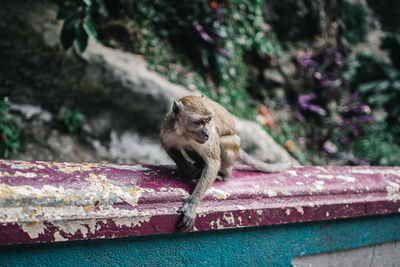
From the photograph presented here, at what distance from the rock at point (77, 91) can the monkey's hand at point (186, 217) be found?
2.95m

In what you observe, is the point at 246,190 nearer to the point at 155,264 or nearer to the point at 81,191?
the point at 155,264

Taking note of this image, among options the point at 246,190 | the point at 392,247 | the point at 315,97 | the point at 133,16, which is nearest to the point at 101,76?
the point at 133,16

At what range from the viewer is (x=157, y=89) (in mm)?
4309

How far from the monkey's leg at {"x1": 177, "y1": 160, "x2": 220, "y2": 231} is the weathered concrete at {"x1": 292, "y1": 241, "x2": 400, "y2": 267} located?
700 millimetres

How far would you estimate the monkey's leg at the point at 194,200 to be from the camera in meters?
1.34

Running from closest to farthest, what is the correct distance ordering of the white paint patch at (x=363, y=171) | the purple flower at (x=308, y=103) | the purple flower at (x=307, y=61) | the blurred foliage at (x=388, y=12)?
the white paint patch at (x=363, y=171)
the purple flower at (x=308, y=103)
the purple flower at (x=307, y=61)
the blurred foliage at (x=388, y=12)

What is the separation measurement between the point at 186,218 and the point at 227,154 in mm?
674

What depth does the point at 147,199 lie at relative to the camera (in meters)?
1.30

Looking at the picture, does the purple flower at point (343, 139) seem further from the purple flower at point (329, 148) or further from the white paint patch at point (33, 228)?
the white paint patch at point (33, 228)

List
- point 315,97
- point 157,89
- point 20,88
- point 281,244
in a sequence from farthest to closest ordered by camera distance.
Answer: point 315,97, point 157,89, point 20,88, point 281,244

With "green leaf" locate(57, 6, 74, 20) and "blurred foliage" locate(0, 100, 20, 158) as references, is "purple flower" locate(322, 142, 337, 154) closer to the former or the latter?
"green leaf" locate(57, 6, 74, 20)

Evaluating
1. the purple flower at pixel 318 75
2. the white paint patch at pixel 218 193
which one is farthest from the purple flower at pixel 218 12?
the white paint patch at pixel 218 193

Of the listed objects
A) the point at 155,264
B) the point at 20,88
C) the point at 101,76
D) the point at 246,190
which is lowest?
the point at 20,88

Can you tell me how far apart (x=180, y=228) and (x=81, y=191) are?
0.42 m
